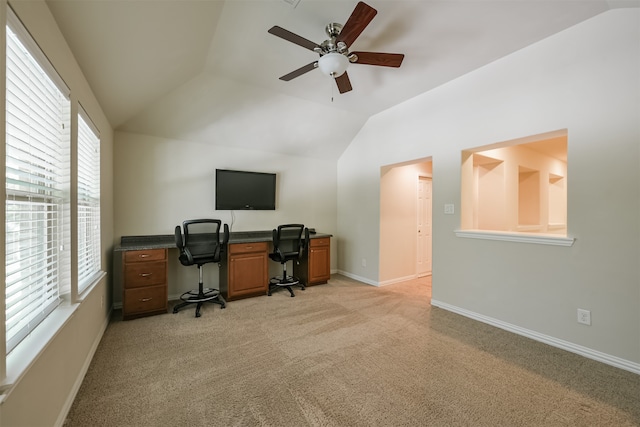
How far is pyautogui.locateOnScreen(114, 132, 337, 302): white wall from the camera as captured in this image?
11.5 ft

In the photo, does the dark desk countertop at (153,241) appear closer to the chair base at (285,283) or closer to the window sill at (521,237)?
the chair base at (285,283)

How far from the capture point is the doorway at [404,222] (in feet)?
14.4

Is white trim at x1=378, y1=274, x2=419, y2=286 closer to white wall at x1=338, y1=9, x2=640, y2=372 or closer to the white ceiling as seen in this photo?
white wall at x1=338, y1=9, x2=640, y2=372

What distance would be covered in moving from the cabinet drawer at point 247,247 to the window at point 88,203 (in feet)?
4.62

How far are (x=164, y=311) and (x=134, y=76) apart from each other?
2.53m

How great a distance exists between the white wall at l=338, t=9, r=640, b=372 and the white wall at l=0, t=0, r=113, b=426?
356 centimetres

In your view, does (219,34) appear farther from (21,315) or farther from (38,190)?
(21,315)

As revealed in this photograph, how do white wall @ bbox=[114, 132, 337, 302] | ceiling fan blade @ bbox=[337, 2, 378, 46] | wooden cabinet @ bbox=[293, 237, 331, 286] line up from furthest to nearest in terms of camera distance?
1. wooden cabinet @ bbox=[293, 237, 331, 286]
2. white wall @ bbox=[114, 132, 337, 302]
3. ceiling fan blade @ bbox=[337, 2, 378, 46]

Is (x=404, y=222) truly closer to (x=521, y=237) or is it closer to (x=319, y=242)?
(x=319, y=242)

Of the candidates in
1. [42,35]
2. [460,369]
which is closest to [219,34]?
[42,35]

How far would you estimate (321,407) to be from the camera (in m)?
1.68

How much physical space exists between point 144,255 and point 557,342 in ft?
14.2

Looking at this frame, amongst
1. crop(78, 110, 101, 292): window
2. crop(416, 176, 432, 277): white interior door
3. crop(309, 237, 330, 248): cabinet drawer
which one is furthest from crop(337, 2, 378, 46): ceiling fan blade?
crop(416, 176, 432, 277): white interior door

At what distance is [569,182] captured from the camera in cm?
237
